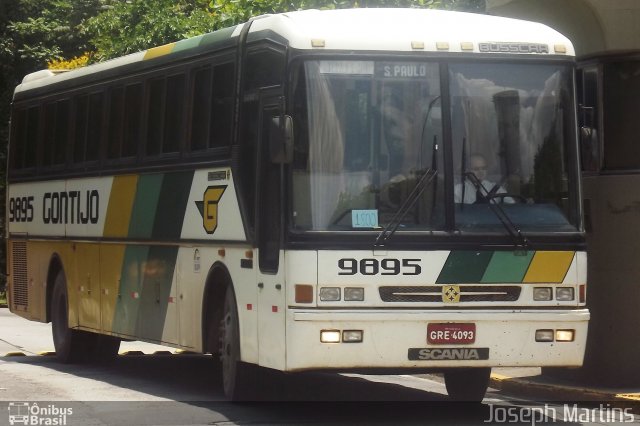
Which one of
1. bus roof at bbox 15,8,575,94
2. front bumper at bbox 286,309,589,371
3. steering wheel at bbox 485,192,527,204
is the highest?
bus roof at bbox 15,8,575,94

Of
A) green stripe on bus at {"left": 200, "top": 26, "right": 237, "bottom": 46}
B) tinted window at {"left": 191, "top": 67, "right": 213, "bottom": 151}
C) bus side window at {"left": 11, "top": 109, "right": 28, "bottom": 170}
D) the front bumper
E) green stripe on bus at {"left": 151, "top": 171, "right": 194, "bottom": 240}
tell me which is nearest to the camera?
the front bumper

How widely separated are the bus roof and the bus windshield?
139 millimetres

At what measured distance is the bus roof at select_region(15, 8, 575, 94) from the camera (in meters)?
11.9

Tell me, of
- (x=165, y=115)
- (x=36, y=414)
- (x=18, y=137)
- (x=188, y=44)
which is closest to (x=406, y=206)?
(x=36, y=414)

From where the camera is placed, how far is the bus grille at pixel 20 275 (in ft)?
64.4

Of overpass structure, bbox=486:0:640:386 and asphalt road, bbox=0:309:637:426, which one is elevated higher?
overpass structure, bbox=486:0:640:386

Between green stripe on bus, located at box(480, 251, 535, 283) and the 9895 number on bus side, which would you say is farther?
green stripe on bus, located at box(480, 251, 535, 283)

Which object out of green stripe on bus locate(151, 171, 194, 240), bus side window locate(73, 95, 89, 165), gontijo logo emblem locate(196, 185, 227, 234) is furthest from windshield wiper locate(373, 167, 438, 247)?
bus side window locate(73, 95, 89, 165)

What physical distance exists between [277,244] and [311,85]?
123cm

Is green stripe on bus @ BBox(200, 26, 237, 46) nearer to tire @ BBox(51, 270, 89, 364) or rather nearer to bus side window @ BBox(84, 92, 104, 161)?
bus side window @ BBox(84, 92, 104, 161)

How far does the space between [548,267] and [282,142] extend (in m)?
2.26

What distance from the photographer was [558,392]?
47.3ft

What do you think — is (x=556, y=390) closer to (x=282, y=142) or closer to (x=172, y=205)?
(x=172, y=205)

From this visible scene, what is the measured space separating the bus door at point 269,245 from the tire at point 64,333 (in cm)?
625
